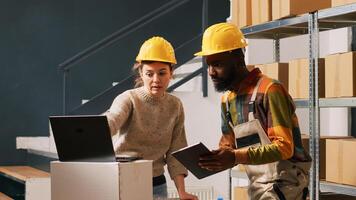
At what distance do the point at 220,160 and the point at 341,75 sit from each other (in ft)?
4.90

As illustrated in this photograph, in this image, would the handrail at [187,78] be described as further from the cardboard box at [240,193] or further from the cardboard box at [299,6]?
the cardboard box at [299,6]

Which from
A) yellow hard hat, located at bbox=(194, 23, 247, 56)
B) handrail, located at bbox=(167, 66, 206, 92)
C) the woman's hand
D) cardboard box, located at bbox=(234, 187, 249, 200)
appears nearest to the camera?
yellow hard hat, located at bbox=(194, 23, 247, 56)

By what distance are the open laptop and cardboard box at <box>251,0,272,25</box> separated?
190cm

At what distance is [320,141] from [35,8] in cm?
436

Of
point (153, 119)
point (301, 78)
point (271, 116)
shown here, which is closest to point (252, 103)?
point (271, 116)

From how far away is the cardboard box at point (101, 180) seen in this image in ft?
8.65

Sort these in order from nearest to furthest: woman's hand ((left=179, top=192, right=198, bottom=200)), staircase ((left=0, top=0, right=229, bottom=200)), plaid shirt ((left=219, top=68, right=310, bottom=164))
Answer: plaid shirt ((left=219, top=68, right=310, bottom=164)) → woman's hand ((left=179, top=192, right=198, bottom=200)) → staircase ((left=0, top=0, right=229, bottom=200))

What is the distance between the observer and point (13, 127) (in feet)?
23.8

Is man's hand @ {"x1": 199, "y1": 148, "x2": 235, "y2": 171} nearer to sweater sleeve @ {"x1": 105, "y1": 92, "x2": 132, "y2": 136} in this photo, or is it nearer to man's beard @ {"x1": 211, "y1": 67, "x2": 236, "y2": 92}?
man's beard @ {"x1": 211, "y1": 67, "x2": 236, "y2": 92}

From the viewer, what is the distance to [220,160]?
8.37 feet

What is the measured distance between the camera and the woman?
332cm

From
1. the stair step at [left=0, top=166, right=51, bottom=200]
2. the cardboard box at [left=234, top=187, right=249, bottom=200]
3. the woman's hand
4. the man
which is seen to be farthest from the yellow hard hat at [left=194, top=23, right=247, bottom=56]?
the stair step at [left=0, top=166, right=51, bottom=200]

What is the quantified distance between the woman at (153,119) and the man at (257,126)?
0.54m

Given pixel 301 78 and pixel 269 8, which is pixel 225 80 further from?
pixel 269 8
